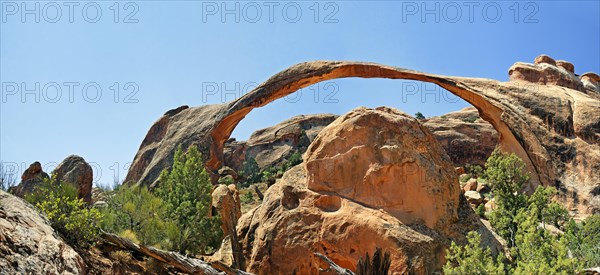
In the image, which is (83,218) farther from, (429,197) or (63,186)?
(429,197)

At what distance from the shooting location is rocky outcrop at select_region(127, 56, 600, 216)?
65.9 feet

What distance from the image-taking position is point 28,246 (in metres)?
9.02

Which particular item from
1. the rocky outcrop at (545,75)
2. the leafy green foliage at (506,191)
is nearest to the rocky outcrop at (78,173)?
the leafy green foliage at (506,191)

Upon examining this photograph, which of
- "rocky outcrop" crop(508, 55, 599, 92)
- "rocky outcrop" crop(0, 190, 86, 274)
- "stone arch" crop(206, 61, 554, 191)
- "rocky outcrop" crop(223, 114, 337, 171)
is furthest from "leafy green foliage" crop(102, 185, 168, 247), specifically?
"rocky outcrop" crop(223, 114, 337, 171)

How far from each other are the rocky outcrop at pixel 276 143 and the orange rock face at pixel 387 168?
124ft

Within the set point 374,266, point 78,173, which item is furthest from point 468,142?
point 374,266

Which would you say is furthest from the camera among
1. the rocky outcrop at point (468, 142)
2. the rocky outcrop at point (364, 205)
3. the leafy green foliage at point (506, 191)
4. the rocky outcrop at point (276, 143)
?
the rocky outcrop at point (276, 143)

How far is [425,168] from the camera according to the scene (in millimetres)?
14797

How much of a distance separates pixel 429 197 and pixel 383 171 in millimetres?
1293

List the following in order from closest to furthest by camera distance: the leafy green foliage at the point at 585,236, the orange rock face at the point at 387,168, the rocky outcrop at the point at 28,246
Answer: the rocky outcrop at the point at 28,246, the orange rock face at the point at 387,168, the leafy green foliage at the point at 585,236

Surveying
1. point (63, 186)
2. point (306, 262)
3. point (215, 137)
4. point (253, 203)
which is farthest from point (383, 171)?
point (253, 203)

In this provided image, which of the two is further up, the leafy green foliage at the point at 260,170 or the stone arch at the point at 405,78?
the stone arch at the point at 405,78

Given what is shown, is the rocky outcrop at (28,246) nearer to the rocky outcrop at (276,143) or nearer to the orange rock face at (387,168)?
the orange rock face at (387,168)

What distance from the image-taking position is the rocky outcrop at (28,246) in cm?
861
